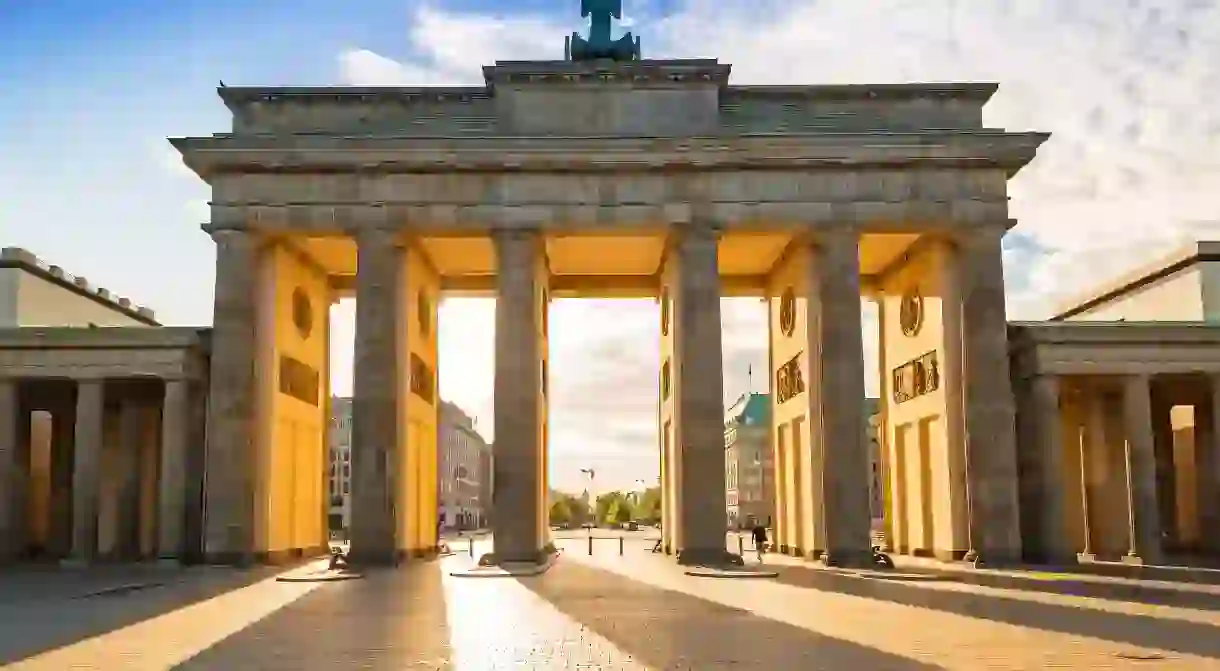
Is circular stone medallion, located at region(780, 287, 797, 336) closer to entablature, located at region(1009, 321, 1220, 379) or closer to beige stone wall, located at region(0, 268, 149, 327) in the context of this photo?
entablature, located at region(1009, 321, 1220, 379)

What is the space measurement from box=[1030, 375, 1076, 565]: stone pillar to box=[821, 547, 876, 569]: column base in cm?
654

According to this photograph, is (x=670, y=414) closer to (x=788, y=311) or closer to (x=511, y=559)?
(x=788, y=311)

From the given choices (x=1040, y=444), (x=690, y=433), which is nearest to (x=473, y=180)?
(x=690, y=433)

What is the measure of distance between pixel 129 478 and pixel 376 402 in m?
14.2

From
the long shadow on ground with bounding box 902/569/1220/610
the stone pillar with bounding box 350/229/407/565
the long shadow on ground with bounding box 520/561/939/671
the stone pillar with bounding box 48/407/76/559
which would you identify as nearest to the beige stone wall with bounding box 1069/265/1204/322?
the long shadow on ground with bounding box 902/569/1220/610

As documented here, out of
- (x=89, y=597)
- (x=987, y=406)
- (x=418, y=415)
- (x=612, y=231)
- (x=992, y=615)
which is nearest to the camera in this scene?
(x=992, y=615)

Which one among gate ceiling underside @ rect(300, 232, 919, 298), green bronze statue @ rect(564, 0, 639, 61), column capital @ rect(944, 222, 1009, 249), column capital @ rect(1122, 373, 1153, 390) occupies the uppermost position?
green bronze statue @ rect(564, 0, 639, 61)

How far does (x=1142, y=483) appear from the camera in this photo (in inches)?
1624

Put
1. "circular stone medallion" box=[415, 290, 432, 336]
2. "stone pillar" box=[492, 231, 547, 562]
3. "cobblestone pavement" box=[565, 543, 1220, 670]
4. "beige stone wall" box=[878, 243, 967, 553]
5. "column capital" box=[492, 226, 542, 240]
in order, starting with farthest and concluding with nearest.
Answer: "circular stone medallion" box=[415, 290, 432, 336]
"beige stone wall" box=[878, 243, 967, 553]
"column capital" box=[492, 226, 542, 240]
"stone pillar" box=[492, 231, 547, 562]
"cobblestone pavement" box=[565, 543, 1220, 670]

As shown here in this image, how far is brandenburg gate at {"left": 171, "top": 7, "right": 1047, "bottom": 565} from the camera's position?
4028cm

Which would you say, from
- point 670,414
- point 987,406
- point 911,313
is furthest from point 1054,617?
point 911,313

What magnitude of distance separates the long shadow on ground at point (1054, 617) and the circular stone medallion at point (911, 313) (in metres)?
16.6

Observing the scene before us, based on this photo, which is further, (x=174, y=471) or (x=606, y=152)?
(x=174, y=471)

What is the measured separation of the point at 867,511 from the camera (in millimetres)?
39812
